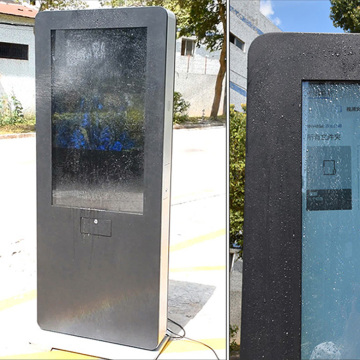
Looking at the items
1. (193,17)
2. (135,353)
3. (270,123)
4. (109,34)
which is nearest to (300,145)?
(270,123)

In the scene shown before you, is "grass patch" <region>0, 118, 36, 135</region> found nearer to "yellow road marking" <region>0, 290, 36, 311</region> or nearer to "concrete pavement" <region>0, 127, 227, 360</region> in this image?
"concrete pavement" <region>0, 127, 227, 360</region>

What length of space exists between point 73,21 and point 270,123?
1395 mm

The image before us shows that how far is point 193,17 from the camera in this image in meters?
13.5

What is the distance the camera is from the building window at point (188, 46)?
17967mm

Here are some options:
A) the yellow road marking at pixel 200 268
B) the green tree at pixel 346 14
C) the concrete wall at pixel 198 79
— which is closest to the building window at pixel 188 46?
the concrete wall at pixel 198 79

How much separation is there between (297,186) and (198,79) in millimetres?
16906

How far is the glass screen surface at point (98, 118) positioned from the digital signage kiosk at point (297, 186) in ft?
3.70

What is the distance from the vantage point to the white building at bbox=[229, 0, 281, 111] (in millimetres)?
1142

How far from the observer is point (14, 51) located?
33.0 ft

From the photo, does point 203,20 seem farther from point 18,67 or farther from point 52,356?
point 52,356

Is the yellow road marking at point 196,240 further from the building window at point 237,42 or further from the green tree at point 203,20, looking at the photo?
the green tree at point 203,20

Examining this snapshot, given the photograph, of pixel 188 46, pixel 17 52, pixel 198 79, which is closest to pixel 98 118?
pixel 17 52

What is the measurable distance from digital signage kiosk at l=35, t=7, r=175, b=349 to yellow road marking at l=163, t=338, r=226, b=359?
0.10 metres

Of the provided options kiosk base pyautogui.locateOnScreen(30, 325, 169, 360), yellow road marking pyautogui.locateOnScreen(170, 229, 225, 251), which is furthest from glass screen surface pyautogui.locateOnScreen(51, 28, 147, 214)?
yellow road marking pyautogui.locateOnScreen(170, 229, 225, 251)
